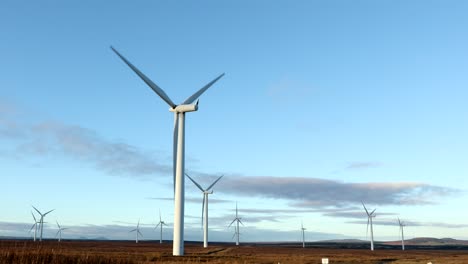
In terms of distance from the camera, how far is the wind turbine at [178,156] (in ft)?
200

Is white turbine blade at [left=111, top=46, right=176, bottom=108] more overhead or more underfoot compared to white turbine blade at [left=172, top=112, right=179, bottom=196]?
more overhead

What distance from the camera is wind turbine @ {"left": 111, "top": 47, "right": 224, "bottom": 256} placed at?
61.0 metres

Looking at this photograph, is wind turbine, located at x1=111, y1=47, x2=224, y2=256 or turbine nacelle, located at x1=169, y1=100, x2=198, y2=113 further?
turbine nacelle, located at x1=169, y1=100, x2=198, y2=113

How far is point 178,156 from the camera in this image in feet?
206

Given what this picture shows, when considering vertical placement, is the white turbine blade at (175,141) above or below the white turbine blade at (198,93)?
below

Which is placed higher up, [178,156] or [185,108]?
[185,108]

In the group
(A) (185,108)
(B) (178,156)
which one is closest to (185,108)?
(A) (185,108)

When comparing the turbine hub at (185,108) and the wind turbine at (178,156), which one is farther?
the turbine hub at (185,108)

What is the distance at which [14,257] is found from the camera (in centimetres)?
2920

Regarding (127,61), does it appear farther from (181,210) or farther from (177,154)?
(181,210)

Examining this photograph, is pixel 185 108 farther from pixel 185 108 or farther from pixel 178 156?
pixel 178 156

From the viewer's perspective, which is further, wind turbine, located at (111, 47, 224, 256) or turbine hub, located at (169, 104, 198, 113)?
turbine hub, located at (169, 104, 198, 113)

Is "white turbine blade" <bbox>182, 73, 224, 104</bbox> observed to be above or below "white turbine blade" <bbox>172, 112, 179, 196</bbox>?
above

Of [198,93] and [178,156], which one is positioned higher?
[198,93]
